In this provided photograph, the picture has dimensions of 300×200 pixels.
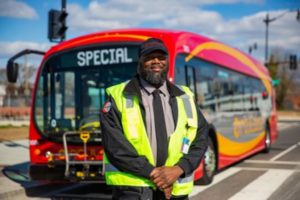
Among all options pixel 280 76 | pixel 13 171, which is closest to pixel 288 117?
pixel 280 76

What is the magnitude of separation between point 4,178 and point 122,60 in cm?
376

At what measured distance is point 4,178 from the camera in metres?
9.00

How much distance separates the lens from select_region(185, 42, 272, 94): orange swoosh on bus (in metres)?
8.63

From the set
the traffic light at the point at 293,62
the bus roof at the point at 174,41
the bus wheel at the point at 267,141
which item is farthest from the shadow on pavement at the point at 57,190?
the traffic light at the point at 293,62

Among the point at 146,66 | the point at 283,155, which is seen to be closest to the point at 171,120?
the point at 146,66

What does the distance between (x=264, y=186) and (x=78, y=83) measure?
12.9 ft

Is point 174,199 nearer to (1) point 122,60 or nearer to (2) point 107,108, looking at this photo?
(2) point 107,108

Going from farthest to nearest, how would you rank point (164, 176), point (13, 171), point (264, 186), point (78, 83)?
point (13, 171), point (264, 186), point (78, 83), point (164, 176)

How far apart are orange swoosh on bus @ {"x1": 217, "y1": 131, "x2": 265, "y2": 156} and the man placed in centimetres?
615

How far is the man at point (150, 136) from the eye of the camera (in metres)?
3.00

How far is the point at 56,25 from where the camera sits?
11.5m

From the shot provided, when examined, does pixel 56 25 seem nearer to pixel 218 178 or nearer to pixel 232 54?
pixel 232 54

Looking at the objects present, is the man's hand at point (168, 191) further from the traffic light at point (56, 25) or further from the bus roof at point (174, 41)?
the traffic light at point (56, 25)

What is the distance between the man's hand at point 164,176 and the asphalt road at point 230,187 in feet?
14.6
